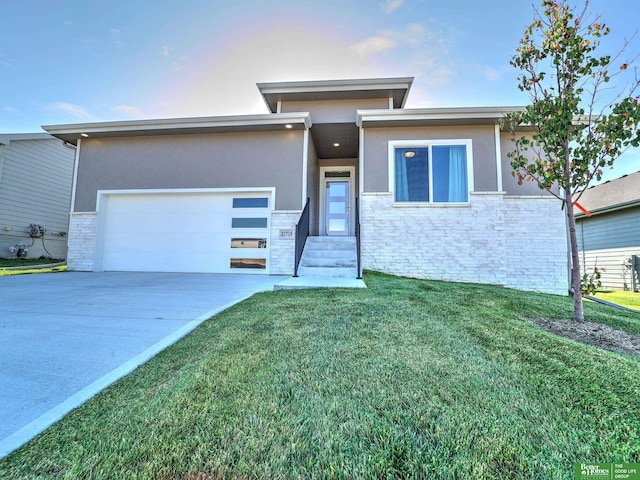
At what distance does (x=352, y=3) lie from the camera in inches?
268

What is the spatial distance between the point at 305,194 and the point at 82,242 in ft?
20.5

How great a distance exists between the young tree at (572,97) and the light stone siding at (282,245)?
5.09 meters

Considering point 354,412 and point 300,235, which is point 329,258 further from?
point 354,412

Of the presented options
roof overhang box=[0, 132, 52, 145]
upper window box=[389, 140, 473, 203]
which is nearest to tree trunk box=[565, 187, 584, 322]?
upper window box=[389, 140, 473, 203]

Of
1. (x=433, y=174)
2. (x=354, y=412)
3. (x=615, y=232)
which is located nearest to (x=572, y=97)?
(x=354, y=412)

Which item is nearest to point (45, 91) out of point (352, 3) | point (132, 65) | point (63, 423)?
point (132, 65)

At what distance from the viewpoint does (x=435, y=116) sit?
6840 millimetres

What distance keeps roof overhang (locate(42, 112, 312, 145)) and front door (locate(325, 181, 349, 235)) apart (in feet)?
9.54

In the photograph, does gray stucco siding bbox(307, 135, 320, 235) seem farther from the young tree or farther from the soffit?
the young tree

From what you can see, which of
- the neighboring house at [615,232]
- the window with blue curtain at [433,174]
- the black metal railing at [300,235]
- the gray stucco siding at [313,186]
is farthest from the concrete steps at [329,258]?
the neighboring house at [615,232]

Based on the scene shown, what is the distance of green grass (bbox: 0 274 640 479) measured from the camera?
1069 mm

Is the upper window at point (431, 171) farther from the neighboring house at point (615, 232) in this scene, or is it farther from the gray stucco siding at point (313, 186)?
the neighboring house at point (615, 232)

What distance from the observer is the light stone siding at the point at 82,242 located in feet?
25.8

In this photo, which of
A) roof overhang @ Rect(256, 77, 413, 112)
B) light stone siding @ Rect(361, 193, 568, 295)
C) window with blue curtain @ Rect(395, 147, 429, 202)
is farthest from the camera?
roof overhang @ Rect(256, 77, 413, 112)
